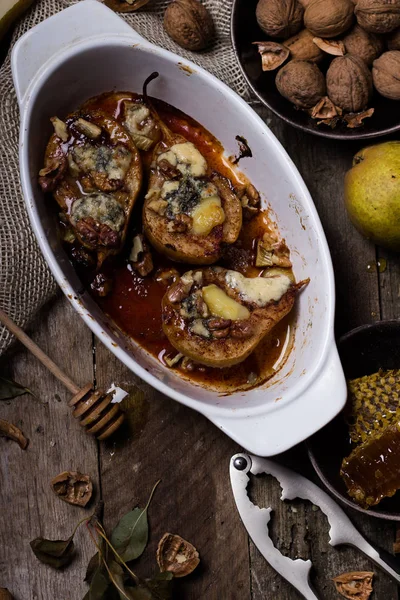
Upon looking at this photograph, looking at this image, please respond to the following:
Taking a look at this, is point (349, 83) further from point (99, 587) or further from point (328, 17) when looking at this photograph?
point (99, 587)

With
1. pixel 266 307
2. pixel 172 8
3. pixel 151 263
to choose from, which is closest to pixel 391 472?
pixel 266 307

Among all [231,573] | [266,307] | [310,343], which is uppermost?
[266,307]

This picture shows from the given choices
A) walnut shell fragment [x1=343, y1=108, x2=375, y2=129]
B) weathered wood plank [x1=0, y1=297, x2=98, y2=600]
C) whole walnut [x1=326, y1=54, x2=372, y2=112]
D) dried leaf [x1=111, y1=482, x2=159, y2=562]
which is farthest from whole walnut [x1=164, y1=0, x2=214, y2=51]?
dried leaf [x1=111, y1=482, x2=159, y2=562]

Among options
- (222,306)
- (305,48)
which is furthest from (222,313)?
(305,48)

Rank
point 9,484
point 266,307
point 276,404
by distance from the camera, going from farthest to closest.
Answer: point 9,484 → point 266,307 → point 276,404

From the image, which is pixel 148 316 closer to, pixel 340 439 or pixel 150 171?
pixel 150 171

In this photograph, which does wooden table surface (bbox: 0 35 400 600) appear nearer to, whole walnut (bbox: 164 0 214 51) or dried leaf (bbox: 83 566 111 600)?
dried leaf (bbox: 83 566 111 600)

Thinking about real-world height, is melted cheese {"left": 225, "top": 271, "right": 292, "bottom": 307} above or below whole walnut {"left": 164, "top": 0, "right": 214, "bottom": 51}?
below
